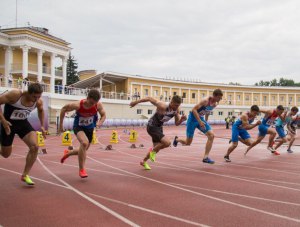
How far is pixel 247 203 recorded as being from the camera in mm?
4938

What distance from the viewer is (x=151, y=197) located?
17.3 feet

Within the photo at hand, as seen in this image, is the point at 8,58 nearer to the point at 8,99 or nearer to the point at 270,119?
the point at 270,119

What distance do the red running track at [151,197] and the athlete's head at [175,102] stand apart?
1547 mm

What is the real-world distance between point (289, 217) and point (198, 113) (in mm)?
4817

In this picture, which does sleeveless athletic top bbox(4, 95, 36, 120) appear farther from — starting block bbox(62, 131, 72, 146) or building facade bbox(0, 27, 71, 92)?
building facade bbox(0, 27, 71, 92)

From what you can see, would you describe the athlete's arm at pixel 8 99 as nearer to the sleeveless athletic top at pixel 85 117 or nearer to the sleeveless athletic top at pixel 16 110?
the sleeveless athletic top at pixel 16 110

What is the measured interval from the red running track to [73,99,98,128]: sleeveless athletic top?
3.69 feet

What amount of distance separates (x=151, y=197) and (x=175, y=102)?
2850mm

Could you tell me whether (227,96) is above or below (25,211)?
above

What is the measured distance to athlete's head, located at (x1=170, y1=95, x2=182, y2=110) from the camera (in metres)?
7.49

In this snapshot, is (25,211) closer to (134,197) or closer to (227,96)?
(134,197)

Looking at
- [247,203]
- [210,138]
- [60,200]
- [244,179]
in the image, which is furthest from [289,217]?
[210,138]

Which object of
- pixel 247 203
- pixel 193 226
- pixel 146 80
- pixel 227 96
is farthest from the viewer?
pixel 227 96

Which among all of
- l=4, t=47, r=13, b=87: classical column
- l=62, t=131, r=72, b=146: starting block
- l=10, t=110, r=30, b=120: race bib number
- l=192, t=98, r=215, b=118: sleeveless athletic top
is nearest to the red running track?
l=10, t=110, r=30, b=120: race bib number
